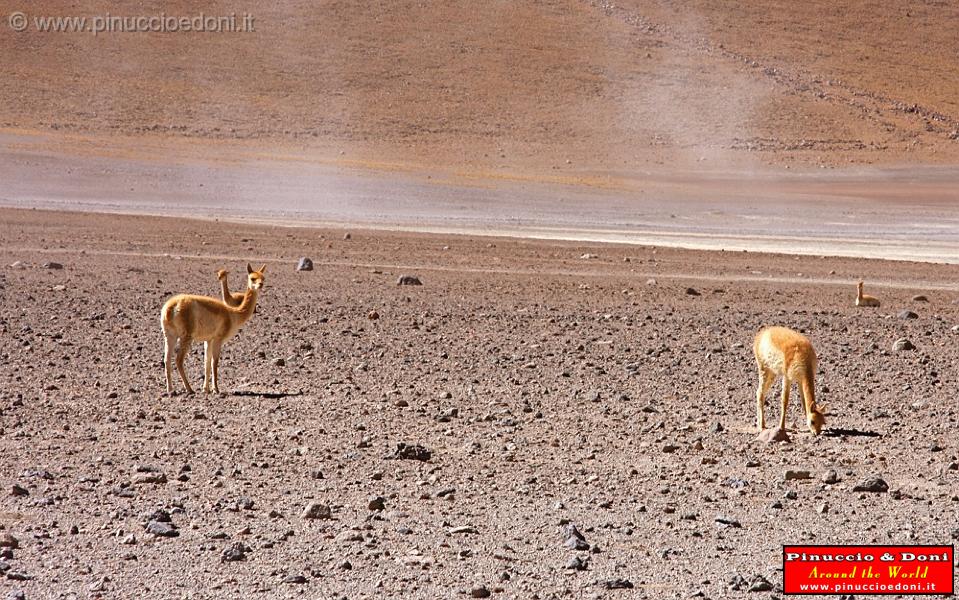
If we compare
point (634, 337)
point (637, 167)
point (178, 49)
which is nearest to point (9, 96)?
point (178, 49)

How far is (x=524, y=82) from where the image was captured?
58.2m

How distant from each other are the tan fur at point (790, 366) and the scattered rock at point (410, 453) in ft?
7.55

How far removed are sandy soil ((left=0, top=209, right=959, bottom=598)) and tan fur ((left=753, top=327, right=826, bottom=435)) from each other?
0.57 feet

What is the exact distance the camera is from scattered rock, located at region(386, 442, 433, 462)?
8.59m

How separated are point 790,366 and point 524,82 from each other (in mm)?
49854

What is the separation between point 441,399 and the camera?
420 inches

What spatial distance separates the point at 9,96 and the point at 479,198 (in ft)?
78.4

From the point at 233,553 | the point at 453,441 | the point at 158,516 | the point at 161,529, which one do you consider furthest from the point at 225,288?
the point at 233,553

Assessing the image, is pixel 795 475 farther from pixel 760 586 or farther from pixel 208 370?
pixel 208 370

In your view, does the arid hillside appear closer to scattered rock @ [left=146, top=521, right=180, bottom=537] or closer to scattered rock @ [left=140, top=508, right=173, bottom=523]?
scattered rock @ [left=140, top=508, right=173, bottom=523]

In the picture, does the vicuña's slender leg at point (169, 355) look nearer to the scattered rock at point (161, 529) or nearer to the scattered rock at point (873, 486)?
the scattered rock at point (161, 529)

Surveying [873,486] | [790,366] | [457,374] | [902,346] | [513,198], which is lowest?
[873,486]

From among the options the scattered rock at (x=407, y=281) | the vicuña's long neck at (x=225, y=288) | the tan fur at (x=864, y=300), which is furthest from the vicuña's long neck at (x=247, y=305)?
the tan fur at (x=864, y=300)

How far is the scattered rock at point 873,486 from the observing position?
25.8ft
